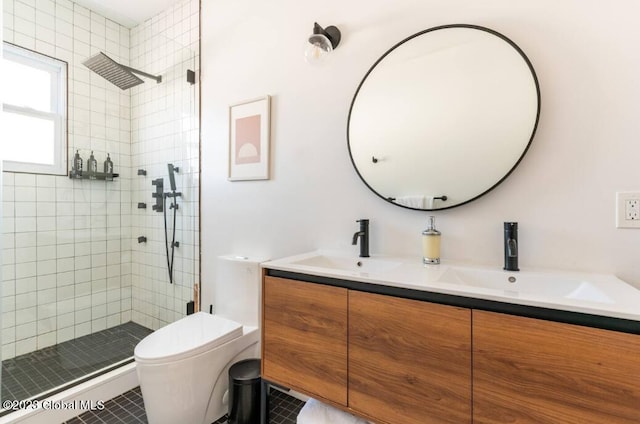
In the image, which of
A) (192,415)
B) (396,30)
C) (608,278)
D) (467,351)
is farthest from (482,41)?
(192,415)

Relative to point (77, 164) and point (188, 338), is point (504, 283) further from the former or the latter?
point (77, 164)

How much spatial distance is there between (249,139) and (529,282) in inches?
62.8

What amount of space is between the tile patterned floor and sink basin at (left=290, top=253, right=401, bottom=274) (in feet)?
2.73

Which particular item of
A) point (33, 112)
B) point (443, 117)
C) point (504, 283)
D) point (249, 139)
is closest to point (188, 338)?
point (249, 139)

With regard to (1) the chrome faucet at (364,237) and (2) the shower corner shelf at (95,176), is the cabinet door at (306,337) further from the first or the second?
(2) the shower corner shelf at (95,176)

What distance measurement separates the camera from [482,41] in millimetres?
1151

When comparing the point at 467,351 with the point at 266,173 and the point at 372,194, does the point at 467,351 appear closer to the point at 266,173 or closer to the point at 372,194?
the point at 372,194

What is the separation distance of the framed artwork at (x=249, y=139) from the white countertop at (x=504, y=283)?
739 mm

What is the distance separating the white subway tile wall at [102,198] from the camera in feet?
6.44

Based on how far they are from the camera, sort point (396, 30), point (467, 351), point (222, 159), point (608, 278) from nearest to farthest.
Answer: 1. point (467, 351)
2. point (608, 278)
3. point (396, 30)
4. point (222, 159)

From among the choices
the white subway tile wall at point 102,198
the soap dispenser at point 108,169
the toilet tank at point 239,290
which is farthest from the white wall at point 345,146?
the soap dispenser at point 108,169

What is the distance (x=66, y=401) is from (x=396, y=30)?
97.9 inches

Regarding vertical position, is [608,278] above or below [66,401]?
above

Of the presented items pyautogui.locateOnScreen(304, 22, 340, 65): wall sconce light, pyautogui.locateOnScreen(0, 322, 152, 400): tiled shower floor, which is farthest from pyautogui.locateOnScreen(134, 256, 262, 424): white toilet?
pyautogui.locateOnScreen(304, 22, 340, 65): wall sconce light
